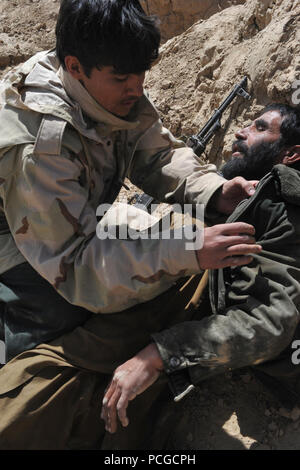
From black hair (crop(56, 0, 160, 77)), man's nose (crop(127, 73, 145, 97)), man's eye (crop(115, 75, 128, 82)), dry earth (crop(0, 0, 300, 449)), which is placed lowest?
dry earth (crop(0, 0, 300, 449))

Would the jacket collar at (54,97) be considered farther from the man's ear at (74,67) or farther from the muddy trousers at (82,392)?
the muddy trousers at (82,392)

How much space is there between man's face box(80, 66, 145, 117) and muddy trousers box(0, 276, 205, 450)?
0.87m

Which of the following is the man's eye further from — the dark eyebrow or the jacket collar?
the dark eyebrow

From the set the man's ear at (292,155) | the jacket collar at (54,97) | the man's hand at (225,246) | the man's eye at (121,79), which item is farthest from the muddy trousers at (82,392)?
the man's ear at (292,155)

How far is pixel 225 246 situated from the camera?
1.98 m

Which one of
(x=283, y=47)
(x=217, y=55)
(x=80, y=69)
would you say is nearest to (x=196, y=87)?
(x=217, y=55)

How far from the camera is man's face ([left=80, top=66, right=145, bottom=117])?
218 cm

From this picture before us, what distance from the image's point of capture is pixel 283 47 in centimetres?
401

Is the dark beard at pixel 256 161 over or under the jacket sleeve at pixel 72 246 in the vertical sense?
under

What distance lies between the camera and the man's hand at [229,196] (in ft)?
8.72

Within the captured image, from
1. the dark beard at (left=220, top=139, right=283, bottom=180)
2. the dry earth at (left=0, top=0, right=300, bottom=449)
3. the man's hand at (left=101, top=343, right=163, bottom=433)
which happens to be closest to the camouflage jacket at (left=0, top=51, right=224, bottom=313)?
the man's hand at (left=101, top=343, right=163, bottom=433)

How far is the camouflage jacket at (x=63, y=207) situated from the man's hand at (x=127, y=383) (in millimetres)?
243
